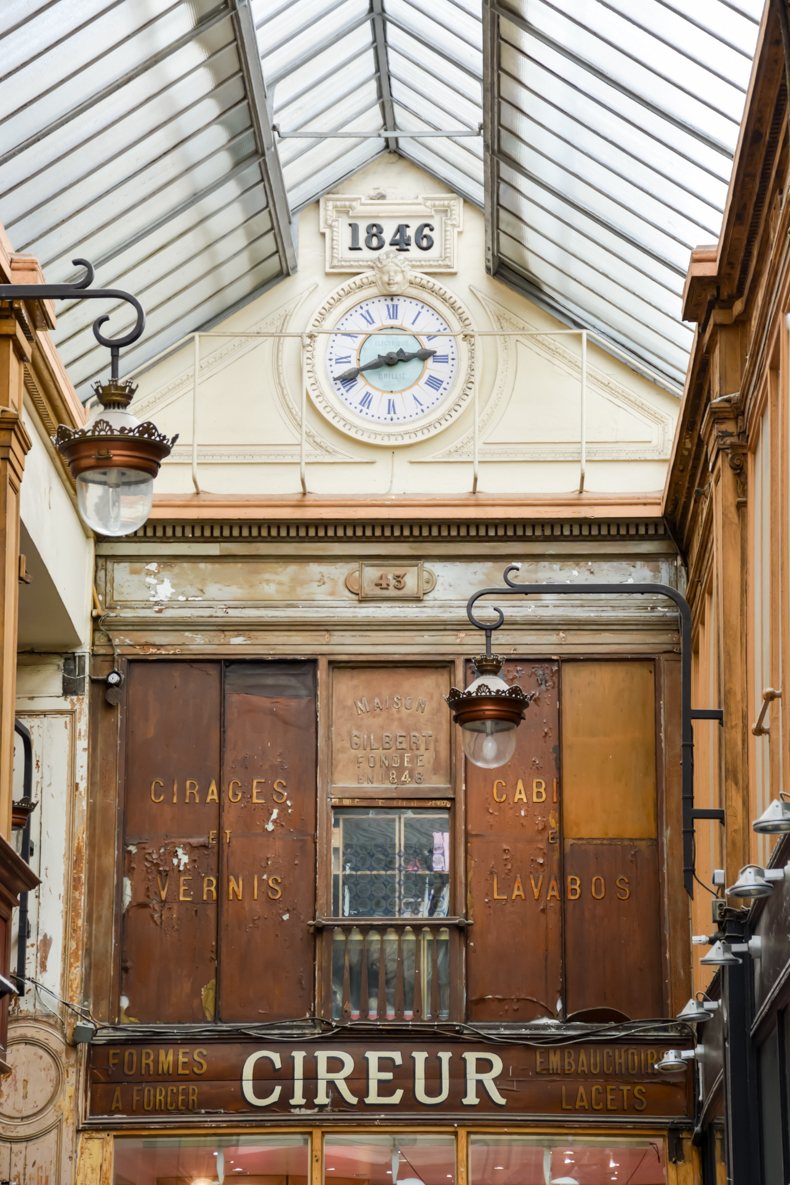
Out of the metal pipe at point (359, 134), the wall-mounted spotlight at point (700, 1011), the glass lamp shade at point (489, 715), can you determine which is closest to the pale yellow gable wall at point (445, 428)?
the metal pipe at point (359, 134)

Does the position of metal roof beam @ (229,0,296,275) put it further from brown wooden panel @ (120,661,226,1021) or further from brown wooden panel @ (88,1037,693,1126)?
brown wooden panel @ (88,1037,693,1126)

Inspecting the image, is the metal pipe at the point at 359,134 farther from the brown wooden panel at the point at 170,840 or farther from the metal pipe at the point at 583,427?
the brown wooden panel at the point at 170,840

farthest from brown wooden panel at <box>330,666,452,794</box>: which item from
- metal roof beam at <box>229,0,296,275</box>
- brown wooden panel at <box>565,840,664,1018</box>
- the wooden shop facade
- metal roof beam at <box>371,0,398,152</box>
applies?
metal roof beam at <box>371,0,398,152</box>

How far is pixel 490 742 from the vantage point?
11969 mm

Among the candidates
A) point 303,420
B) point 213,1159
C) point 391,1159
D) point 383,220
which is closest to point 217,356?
point 303,420

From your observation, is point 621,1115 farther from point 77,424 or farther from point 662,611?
point 77,424

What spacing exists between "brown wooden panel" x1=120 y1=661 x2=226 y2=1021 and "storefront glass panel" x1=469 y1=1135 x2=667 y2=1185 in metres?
2.13

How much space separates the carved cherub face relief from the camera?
16.4 m

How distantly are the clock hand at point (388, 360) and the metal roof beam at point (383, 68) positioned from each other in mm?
1589

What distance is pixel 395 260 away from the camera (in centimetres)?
1650

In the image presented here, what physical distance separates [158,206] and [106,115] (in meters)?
1.50

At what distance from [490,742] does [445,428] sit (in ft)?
15.5

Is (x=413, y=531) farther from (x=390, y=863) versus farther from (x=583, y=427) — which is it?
(x=390, y=863)

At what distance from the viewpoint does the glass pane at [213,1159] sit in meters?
14.8
